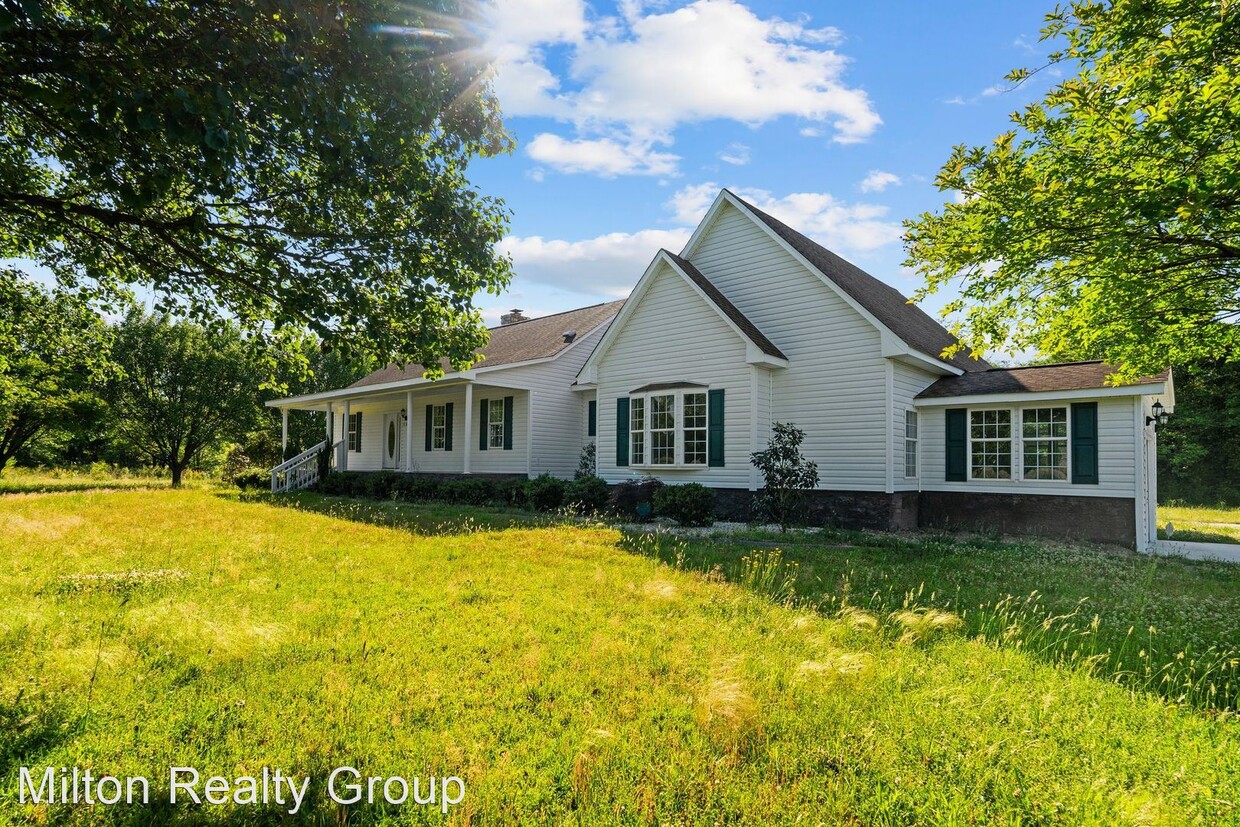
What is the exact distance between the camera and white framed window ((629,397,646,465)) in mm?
16297

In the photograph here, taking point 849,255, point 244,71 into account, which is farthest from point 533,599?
point 849,255

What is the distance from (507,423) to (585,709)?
57.3 ft

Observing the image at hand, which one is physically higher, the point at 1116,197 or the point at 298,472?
the point at 1116,197

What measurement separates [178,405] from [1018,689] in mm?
34825

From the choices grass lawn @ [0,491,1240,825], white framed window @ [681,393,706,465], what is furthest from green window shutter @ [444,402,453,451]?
grass lawn @ [0,491,1240,825]

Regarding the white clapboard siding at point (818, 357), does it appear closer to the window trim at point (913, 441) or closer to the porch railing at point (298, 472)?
the window trim at point (913, 441)

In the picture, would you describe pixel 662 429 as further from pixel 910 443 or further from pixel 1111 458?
pixel 1111 458

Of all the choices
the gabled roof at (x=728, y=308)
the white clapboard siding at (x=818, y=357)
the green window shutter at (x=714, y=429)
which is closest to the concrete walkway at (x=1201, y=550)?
the white clapboard siding at (x=818, y=357)

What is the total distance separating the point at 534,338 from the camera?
22.7m

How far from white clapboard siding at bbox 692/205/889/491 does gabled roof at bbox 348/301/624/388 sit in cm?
674

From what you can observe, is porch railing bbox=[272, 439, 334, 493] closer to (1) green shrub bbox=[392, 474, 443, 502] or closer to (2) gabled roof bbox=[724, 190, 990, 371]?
(1) green shrub bbox=[392, 474, 443, 502]

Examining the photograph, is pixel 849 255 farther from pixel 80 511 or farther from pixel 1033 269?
pixel 80 511

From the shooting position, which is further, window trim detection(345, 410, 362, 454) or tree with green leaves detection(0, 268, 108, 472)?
window trim detection(345, 410, 362, 454)

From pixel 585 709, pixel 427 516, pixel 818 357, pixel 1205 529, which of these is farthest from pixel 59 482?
pixel 1205 529
